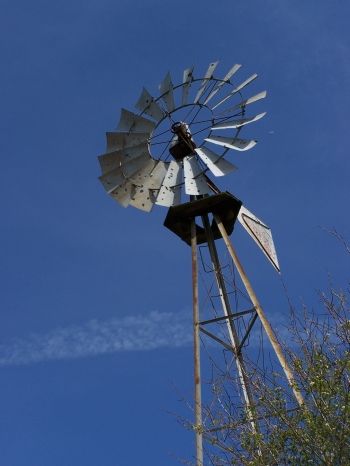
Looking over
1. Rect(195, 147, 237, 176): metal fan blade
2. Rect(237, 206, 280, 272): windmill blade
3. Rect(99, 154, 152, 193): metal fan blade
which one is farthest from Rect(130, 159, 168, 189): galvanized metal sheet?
Rect(237, 206, 280, 272): windmill blade

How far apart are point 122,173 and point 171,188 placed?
105 centimetres

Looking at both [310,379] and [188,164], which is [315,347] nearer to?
[310,379]

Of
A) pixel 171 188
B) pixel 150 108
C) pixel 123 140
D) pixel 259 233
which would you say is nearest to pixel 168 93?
pixel 150 108

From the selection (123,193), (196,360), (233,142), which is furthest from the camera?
(123,193)

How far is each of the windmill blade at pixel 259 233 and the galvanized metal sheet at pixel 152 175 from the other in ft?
5.33

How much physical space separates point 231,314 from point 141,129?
4.05m

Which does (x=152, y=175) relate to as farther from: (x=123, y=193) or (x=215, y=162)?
(x=215, y=162)

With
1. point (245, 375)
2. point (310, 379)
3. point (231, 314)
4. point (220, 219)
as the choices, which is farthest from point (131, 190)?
point (310, 379)

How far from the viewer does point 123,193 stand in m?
12.7

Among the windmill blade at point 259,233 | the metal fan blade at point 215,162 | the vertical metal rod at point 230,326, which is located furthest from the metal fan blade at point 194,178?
the windmill blade at point 259,233

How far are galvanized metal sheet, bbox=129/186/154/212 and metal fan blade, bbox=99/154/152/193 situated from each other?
324 millimetres

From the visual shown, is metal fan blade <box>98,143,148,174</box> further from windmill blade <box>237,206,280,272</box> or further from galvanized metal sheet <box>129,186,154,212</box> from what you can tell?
windmill blade <box>237,206,280,272</box>

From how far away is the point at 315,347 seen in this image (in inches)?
317

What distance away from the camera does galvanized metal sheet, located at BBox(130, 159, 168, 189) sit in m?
12.7
